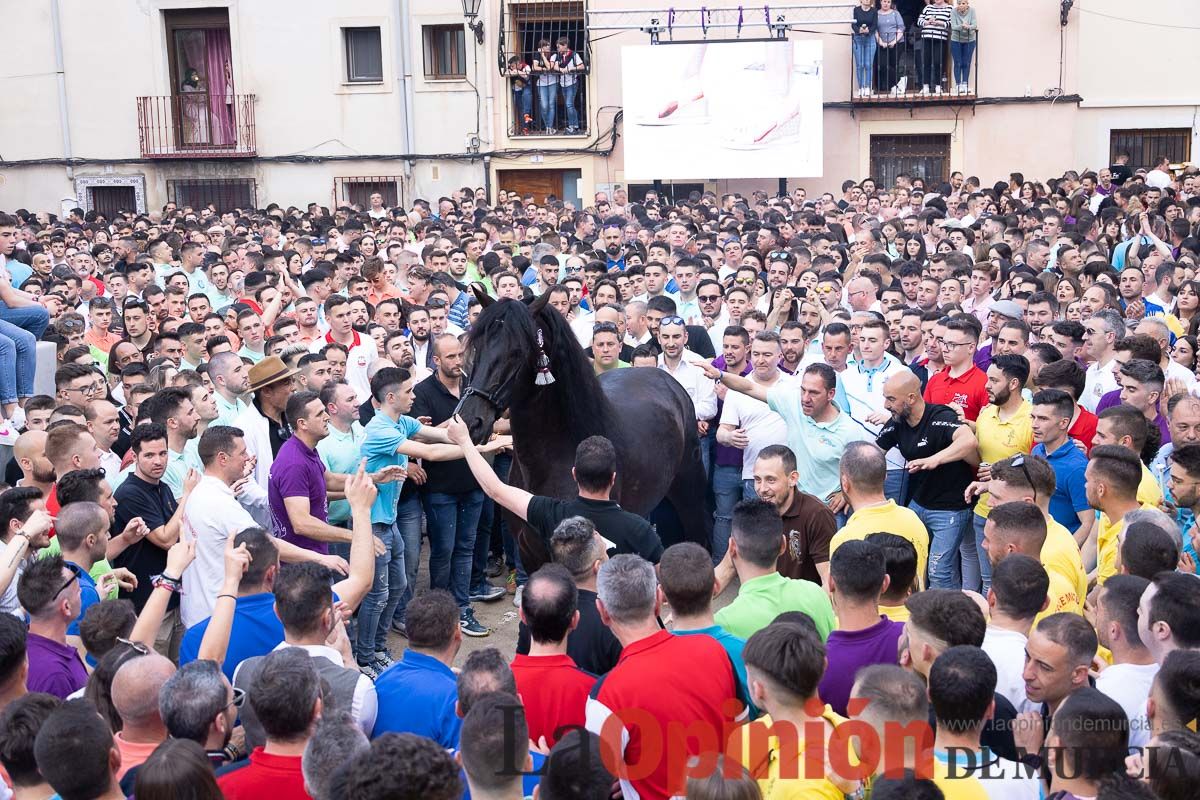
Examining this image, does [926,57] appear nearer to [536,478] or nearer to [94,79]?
[94,79]

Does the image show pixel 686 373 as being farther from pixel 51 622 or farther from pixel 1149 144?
pixel 1149 144

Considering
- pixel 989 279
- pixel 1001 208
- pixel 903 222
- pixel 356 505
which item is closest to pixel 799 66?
pixel 1001 208

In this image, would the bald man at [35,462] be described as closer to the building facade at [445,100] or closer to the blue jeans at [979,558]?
the blue jeans at [979,558]

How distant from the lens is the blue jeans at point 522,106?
25.0 meters

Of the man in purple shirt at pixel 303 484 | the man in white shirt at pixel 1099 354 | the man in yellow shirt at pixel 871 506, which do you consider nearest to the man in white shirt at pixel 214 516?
the man in purple shirt at pixel 303 484

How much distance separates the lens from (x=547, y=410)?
6.87 meters

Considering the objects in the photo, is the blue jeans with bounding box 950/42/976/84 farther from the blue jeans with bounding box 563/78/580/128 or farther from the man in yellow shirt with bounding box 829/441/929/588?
the man in yellow shirt with bounding box 829/441/929/588

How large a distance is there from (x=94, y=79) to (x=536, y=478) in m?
22.7

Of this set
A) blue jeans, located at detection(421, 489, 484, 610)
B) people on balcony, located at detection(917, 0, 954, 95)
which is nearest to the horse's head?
blue jeans, located at detection(421, 489, 484, 610)

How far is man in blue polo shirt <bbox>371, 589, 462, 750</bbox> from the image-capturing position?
13.5 ft

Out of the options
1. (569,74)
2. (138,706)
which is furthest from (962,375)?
(569,74)

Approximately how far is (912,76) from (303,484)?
20.1 m

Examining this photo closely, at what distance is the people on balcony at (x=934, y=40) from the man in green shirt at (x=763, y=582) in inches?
792

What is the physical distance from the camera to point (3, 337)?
30.2 ft
